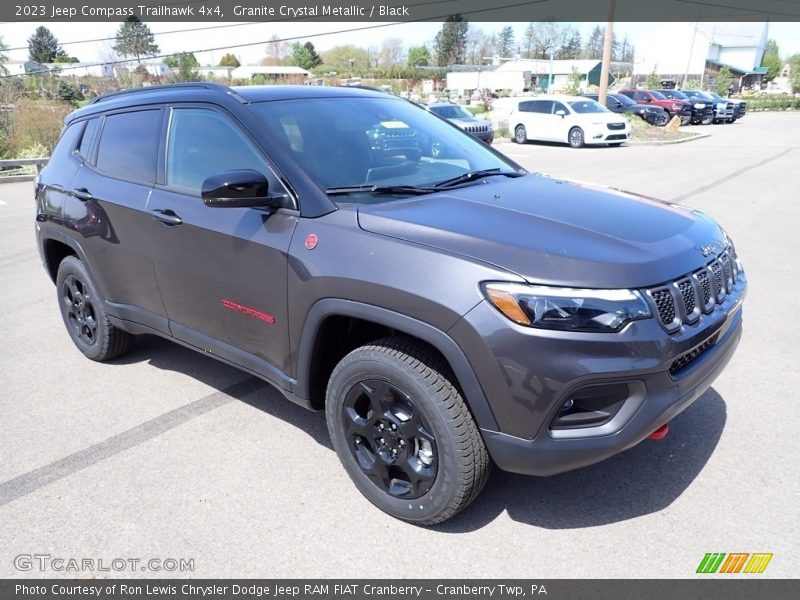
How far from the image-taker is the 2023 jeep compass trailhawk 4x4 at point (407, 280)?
2.40 m

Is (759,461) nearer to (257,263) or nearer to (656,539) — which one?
(656,539)

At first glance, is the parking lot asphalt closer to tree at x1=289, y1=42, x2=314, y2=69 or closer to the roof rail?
the roof rail

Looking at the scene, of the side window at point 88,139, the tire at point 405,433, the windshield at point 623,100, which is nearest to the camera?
the tire at point 405,433

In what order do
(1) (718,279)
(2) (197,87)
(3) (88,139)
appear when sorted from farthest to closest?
(3) (88,139) < (2) (197,87) < (1) (718,279)

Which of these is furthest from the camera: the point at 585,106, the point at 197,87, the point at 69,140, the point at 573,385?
the point at 585,106

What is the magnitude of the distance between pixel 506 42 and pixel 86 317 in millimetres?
150030

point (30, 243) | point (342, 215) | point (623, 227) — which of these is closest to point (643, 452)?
point (623, 227)

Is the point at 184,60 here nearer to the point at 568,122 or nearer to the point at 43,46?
the point at 568,122

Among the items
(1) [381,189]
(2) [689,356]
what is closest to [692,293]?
(2) [689,356]

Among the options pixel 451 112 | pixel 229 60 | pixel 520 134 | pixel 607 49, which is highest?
pixel 607 49

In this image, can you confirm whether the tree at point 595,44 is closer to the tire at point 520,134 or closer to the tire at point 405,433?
the tire at point 520,134

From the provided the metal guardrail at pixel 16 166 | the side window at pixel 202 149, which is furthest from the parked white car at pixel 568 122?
the side window at pixel 202 149

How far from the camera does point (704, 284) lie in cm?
275

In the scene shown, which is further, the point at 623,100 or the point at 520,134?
the point at 623,100
